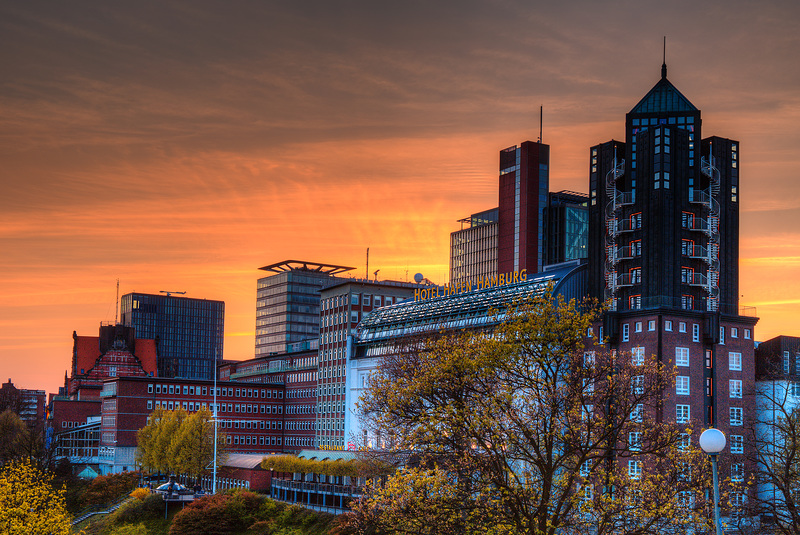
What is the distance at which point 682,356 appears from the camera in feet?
322

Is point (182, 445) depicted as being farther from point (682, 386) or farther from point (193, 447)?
point (682, 386)

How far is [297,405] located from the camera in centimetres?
18312

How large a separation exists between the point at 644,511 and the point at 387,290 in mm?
139545

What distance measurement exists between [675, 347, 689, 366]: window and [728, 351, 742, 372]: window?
6.41m

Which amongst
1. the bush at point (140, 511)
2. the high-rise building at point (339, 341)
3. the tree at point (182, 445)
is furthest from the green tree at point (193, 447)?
the high-rise building at point (339, 341)

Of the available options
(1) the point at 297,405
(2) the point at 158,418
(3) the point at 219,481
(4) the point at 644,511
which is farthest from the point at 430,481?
(1) the point at 297,405

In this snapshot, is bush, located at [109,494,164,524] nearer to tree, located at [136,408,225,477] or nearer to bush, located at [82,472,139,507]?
bush, located at [82,472,139,507]

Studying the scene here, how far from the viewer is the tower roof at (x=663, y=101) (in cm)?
10756

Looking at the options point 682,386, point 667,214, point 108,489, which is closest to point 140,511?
point 108,489

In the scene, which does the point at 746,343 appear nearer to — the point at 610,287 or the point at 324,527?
the point at 610,287

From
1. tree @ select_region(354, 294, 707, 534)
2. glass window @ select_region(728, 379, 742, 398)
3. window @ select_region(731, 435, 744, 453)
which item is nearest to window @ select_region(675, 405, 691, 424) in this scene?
window @ select_region(731, 435, 744, 453)

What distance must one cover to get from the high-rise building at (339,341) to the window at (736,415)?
231ft

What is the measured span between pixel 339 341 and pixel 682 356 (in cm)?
7791

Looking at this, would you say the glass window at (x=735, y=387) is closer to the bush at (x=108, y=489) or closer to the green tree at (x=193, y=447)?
the green tree at (x=193, y=447)
